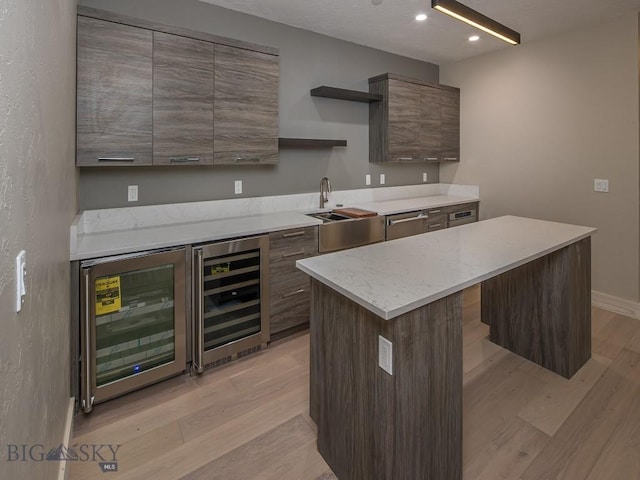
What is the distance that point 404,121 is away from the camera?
3.96 m

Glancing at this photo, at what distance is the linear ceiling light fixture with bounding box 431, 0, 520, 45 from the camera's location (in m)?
2.02

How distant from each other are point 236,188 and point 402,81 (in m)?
2.20

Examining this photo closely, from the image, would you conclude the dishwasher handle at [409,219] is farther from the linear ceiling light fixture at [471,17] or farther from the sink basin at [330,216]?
the linear ceiling light fixture at [471,17]

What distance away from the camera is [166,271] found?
2.28 m

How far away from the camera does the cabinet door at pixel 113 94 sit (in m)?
2.18

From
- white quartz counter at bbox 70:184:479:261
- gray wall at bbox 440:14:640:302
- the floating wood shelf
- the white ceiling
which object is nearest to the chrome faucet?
white quartz counter at bbox 70:184:479:261

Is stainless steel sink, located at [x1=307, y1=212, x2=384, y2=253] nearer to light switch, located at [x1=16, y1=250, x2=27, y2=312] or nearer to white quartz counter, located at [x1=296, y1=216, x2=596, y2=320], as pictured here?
white quartz counter, located at [x1=296, y1=216, x2=596, y2=320]

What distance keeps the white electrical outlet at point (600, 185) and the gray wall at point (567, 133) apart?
0.13 ft

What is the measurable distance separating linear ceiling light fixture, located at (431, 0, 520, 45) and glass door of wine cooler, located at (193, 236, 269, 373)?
1.84 metres

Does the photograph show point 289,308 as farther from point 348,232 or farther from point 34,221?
point 34,221

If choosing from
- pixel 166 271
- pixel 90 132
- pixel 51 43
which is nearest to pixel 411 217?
pixel 166 271

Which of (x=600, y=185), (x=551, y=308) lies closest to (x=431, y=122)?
Result: (x=600, y=185)

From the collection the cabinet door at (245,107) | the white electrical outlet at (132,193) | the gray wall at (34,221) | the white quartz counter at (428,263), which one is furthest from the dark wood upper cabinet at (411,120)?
the gray wall at (34,221)

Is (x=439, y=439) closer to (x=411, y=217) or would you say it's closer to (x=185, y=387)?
(x=185, y=387)
